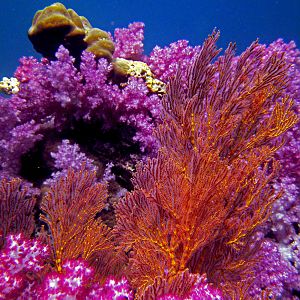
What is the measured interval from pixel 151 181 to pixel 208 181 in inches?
26.9

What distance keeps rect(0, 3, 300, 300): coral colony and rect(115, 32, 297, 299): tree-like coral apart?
1cm

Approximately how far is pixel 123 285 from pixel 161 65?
12.6 feet

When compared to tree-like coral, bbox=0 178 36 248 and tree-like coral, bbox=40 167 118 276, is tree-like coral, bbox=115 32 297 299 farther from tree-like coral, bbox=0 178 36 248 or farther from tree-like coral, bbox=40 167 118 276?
tree-like coral, bbox=0 178 36 248

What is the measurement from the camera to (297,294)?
3826 millimetres

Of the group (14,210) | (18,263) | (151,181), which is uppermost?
(151,181)

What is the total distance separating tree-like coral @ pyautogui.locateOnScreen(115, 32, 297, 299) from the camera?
8.89ft

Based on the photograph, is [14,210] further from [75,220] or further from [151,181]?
[151,181]

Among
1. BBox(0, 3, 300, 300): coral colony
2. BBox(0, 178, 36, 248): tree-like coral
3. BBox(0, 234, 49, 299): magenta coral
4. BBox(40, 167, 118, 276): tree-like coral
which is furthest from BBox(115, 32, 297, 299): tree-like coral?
BBox(0, 178, 36, 248): tree-like coral

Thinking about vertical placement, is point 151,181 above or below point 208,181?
below

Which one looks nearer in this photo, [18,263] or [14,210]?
[18,263]

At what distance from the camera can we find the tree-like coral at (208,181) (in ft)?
8.89

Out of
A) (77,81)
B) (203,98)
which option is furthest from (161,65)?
(203,98)

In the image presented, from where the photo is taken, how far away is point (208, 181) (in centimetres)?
267

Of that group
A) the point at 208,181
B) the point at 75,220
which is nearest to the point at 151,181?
the point at 208,181
